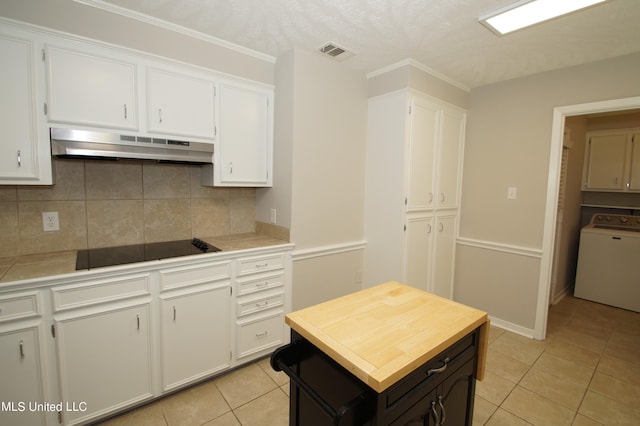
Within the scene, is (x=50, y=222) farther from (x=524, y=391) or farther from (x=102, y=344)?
(x=524, y=391)

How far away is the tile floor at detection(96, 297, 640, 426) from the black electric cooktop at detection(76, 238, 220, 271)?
1.02 meters

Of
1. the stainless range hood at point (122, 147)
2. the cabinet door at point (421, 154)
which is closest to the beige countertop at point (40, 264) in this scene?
the stainless range hood at point (122, 147)

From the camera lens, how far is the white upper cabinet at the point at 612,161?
154 inches

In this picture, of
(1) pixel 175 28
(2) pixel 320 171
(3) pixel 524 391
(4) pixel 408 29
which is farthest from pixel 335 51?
(3) pixel 524 391

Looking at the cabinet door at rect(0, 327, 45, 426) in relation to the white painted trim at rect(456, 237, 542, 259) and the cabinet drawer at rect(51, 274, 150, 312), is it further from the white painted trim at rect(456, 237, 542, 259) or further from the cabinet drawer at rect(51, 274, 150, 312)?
the white painted trim at rect(456, 237, 542, 259)

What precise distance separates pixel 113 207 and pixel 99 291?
785 mm

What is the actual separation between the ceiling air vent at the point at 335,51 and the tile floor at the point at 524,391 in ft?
8.96

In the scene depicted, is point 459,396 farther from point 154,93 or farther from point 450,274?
point 154,93

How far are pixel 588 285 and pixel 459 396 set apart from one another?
3.90 metres

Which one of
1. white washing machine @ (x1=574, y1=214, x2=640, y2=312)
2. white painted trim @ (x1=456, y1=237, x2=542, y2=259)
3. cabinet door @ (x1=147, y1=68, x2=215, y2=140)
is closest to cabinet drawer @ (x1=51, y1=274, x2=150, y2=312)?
cabinet door @ (x1=147, y1=68, x2=215, y2=140)

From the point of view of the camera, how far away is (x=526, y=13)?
1.89 metres

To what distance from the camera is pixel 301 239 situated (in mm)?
2707

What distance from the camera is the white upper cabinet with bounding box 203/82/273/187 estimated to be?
8.02 feet

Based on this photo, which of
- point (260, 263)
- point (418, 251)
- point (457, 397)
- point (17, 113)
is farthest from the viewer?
point (418, 251)
